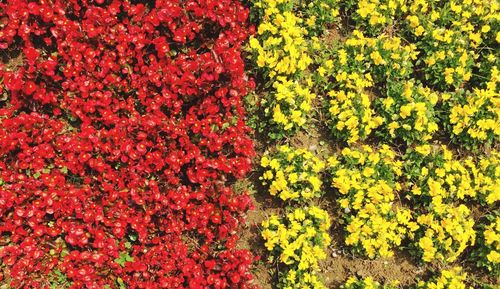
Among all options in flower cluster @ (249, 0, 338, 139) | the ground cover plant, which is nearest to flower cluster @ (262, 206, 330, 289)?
the ground cover plant

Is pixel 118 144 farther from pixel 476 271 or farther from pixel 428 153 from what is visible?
pixel 476 271

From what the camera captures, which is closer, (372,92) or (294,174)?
(294,174)

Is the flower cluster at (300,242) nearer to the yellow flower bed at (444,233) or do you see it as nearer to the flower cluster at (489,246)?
the yellow flower bed at (444,233)

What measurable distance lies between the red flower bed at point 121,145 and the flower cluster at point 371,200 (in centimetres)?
103

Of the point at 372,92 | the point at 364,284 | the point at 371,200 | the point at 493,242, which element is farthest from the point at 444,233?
the point at 372,92

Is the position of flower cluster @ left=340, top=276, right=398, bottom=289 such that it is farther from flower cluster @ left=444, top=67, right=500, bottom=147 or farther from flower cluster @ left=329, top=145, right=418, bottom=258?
flower cluster @ left=444, top=67, right=500, bottom=147

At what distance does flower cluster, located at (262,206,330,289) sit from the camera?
4.64 m

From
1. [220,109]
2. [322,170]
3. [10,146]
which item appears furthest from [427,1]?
[10,146]

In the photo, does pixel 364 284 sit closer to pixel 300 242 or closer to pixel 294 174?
pixel 300 242

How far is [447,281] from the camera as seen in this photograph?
4.67 meters

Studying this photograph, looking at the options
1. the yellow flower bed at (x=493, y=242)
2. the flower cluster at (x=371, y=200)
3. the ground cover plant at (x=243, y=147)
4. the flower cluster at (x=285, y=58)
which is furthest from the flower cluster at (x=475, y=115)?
the flower cluster at (x=285, y=58)

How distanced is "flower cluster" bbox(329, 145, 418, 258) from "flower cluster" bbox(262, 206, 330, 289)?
302 millimetres

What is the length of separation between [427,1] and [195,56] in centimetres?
283

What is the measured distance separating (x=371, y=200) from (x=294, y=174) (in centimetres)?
83
